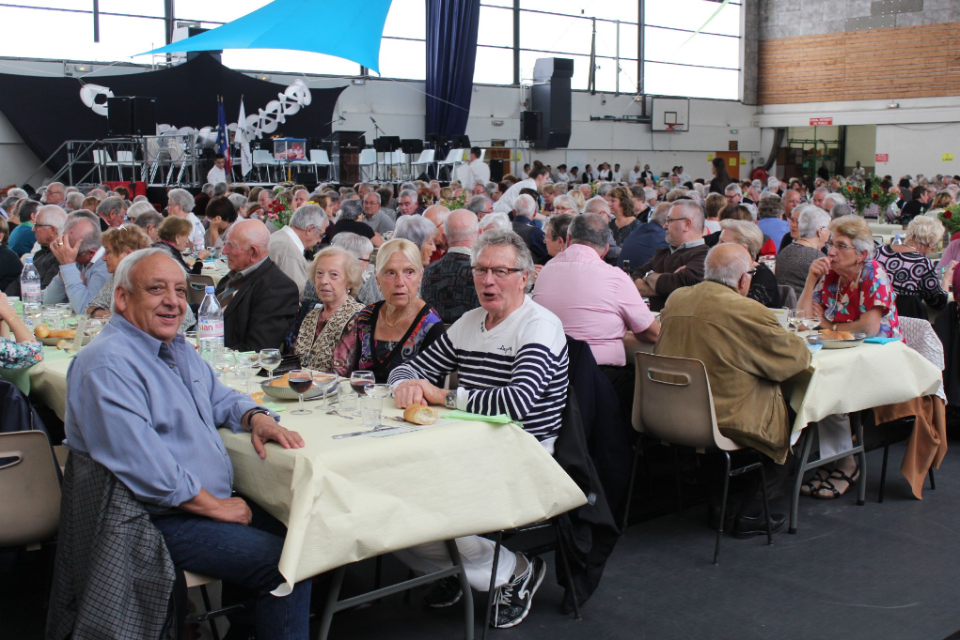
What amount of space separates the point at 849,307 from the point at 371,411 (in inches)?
102

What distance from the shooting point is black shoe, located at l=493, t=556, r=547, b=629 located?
2.82 m

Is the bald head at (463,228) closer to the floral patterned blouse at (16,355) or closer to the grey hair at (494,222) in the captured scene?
the grey hair at (494,222)

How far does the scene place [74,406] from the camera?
7.02 feet

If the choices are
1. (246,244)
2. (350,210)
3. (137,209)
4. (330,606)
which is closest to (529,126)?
(350,210)

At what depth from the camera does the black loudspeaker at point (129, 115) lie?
522 inches

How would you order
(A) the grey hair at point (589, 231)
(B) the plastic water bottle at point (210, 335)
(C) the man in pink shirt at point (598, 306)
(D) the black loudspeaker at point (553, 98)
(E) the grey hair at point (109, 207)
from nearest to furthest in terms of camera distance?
(B) the plastic water bottle at point (210, 335) < (C) the man in pink shirt at point (598, 306) < (A) the grey hair at point (589, 231) < (E) the grey hair at point (109, 207) < (D) the black loudspeaker at point (553, 98)

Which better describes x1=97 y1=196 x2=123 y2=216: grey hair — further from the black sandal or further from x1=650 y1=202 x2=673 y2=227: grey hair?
the black sandal

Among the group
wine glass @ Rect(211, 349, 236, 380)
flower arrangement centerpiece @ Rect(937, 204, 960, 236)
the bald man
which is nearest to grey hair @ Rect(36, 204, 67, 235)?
the bald man

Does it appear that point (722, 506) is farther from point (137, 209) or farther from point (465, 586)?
point (137, 209)

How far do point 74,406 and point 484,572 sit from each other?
132cm

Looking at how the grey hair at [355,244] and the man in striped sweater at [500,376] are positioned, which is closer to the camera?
the man in striped sweater at [500,376]

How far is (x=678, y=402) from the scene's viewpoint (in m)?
3.32

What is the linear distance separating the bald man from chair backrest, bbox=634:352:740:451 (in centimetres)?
162

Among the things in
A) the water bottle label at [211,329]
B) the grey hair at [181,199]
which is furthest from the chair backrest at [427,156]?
the water bottle label at [211,329]
